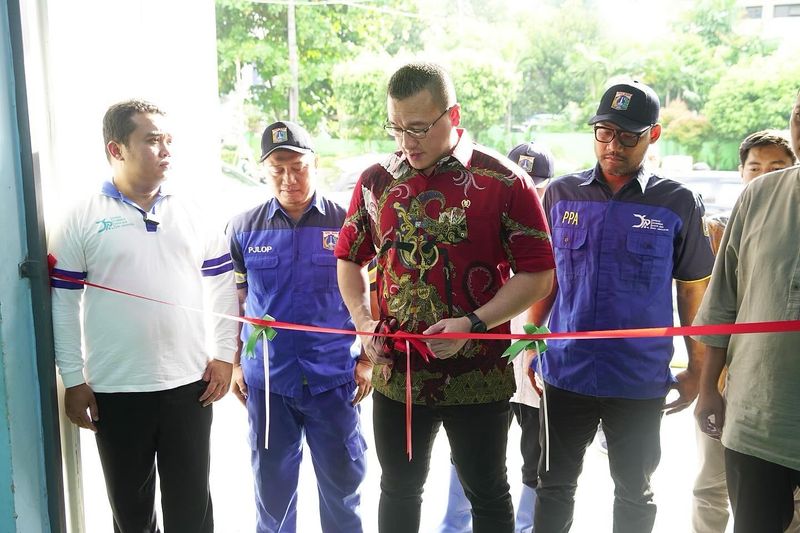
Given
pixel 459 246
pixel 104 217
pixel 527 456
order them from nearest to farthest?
pixel 459 246 → pixel 104 217 → pixel 527 456

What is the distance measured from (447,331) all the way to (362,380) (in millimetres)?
740

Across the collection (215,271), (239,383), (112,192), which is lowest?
(239,383)

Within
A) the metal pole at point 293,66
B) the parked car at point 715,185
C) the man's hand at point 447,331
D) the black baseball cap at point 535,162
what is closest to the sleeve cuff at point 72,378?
the man's hand at point 447,331

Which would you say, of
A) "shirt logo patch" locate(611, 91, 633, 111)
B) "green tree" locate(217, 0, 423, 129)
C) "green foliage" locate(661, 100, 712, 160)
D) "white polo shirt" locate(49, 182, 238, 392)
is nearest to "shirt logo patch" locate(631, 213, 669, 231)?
"shirt logo patch" locate(611, 91, 633, 111)

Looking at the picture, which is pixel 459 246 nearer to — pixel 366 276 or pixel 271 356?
pixel 366 276

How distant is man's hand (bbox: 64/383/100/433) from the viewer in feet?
7.49

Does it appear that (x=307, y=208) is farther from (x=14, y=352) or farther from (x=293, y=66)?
(x=293, y=66)

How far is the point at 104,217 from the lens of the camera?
90.0 inches

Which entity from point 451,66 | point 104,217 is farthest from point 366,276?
point 451,66

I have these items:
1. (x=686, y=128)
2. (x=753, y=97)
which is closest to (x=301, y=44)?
(x=686, y=128)

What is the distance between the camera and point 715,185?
40.5 feet

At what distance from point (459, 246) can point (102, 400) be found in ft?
4.19

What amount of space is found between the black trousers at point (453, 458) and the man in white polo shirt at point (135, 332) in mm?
649

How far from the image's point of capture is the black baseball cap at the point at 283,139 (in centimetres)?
256
